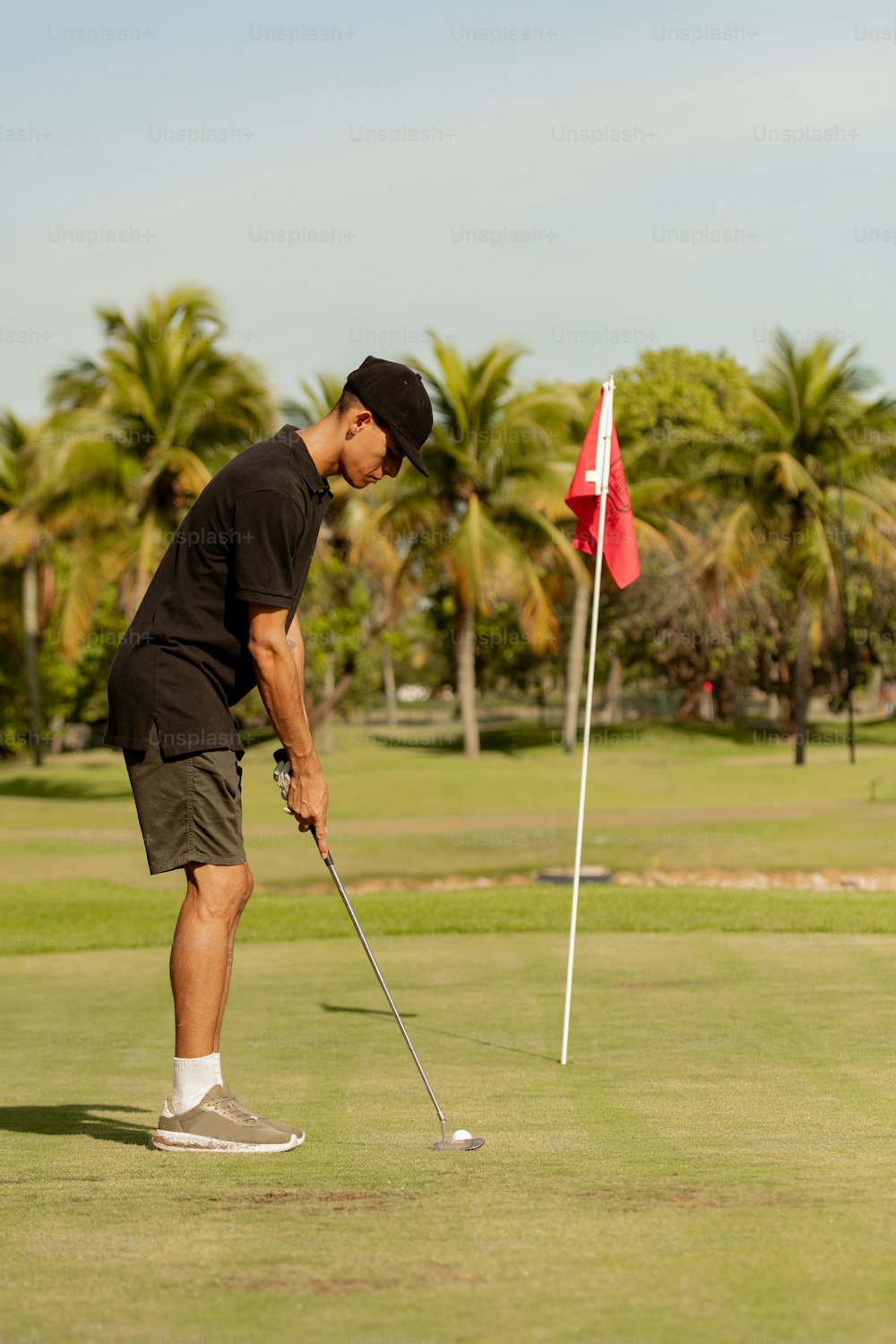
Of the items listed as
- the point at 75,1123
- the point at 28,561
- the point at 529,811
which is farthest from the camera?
the point at 28,561

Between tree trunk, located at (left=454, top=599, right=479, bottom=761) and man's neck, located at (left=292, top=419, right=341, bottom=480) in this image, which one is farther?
tree trunk, located at (left=454, top=599, right=479, bottom=761)

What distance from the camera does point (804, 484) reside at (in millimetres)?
39781

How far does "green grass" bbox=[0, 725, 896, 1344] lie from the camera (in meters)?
3.00

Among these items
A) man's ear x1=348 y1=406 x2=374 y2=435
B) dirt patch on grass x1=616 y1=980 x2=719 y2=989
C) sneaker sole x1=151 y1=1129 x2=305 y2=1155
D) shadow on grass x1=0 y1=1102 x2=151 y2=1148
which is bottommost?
dirt patch on grass x1=616 y1=980 x2=719 y2=989

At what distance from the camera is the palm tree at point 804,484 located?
4031 cm

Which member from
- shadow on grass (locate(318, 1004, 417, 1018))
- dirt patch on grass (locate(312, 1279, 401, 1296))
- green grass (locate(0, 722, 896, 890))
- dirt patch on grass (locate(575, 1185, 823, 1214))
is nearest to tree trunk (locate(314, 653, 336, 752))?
green grass (locate(0, 722, 896, 890))

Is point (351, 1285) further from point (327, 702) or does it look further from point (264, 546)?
point (327, 702)

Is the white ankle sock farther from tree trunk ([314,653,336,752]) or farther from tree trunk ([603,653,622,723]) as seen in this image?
tree trunk ([603,653,622,723])

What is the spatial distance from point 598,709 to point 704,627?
26.3 meters

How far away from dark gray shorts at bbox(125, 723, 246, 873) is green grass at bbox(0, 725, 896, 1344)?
92cm

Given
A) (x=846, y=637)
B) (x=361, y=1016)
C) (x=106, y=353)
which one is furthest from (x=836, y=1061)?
(x=846, y=637)

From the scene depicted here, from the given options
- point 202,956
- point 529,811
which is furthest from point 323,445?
point 529,811

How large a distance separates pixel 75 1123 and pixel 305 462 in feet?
8.08

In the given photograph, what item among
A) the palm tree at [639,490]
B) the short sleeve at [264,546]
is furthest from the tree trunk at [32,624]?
the short sleeve at [264,546]
